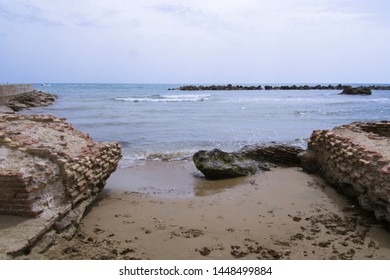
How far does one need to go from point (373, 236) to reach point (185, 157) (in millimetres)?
6498

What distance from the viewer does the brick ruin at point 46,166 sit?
484 centimetres

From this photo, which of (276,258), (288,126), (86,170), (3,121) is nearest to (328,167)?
(276,258)

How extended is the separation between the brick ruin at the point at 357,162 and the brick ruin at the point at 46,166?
14.5 ft

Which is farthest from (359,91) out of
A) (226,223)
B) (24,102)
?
(226,223)

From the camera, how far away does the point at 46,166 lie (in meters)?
5.40

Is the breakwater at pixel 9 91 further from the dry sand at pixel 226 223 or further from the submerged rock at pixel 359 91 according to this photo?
the submerged rock at pixel 359 91

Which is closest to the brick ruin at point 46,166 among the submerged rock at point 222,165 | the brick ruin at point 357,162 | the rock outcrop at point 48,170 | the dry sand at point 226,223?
the rock outcrop at point 48,170

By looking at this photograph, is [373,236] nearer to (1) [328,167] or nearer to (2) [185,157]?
(1) [328,167]

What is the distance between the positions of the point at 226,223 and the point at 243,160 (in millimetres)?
3490

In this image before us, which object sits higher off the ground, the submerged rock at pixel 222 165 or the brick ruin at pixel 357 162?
the brick ruin at pixel 357 162

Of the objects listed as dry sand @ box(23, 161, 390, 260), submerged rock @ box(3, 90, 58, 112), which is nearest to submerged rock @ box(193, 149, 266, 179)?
dry sand @ box(23, 161, 390, 260)

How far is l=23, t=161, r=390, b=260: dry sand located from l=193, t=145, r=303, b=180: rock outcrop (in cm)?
29

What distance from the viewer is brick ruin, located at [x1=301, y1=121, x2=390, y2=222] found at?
5.61 m

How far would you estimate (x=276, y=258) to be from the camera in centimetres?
463
